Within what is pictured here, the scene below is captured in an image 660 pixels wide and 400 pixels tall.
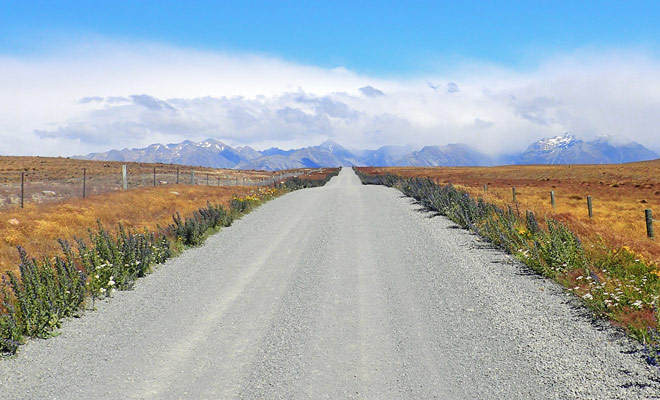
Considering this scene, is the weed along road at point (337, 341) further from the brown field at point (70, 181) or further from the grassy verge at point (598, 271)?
the brown field at point (70, 181)

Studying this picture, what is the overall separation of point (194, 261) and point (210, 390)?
6.31 metres

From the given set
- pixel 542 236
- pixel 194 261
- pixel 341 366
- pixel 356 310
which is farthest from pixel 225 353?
pixel 542 236

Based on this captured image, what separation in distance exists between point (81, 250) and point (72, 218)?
8.47m

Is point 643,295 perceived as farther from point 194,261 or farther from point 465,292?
point 194,261

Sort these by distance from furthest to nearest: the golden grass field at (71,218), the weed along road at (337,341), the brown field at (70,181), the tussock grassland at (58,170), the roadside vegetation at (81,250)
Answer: the tussock grassland at (58,170), the brown field at (70,181), the golden grass field at (71,218), the roadside vegetation at (81,250), the weed along road at (337,341)

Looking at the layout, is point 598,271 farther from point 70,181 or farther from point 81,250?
point 70,181

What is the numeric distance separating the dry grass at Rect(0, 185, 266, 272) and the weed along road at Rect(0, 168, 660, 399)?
4.22 metres

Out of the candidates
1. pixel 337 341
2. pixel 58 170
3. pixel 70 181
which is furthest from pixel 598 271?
pixel 58 170

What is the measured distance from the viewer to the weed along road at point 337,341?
436cm

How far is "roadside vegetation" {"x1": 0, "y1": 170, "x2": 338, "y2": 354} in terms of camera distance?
6059 mm

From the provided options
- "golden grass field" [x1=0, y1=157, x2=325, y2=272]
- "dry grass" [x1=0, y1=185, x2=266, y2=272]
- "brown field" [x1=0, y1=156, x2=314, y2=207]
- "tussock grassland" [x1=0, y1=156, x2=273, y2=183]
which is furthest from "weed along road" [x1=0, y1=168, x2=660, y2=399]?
"tussock grassland" [x1=0, y1=156, x2=273, y2=183]

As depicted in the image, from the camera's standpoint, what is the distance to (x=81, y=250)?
8422 mm

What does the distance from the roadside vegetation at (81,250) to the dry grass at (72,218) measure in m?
0.03

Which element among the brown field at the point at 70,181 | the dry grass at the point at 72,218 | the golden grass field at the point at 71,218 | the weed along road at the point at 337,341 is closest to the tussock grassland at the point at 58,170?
the brown field at the point at 70,181
